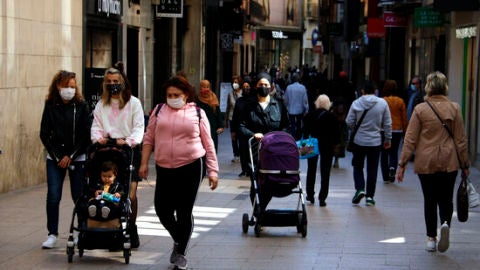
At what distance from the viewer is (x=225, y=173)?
20.1 m

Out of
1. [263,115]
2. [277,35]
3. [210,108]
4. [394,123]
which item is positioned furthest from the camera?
[277,35]

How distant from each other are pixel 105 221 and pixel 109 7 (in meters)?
11.1

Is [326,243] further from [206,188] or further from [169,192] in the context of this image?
[206,188]

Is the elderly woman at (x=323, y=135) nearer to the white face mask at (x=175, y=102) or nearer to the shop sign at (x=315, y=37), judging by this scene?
the white face mask at (x=175, y=102)

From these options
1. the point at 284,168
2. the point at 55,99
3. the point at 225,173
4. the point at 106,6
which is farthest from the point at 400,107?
the point at 55,99

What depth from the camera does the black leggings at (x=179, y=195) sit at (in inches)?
381

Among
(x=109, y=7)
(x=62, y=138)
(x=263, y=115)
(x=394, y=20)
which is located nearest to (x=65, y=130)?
(x=62, y=138)

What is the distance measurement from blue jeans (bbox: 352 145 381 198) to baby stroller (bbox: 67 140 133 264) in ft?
18.1

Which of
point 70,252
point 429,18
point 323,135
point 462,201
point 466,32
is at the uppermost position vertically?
point 429,18

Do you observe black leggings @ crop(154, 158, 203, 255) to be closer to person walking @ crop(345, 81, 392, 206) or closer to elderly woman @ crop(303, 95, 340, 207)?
elderly woman @ crop(303, 95, 340, 207)

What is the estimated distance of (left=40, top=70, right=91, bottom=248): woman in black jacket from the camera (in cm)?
1079

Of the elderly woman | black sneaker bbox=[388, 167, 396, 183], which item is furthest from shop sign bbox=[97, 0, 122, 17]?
the elderly woman

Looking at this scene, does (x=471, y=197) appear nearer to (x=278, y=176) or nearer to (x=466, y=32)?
(x=278, y=176)

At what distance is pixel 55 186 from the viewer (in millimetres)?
10789
